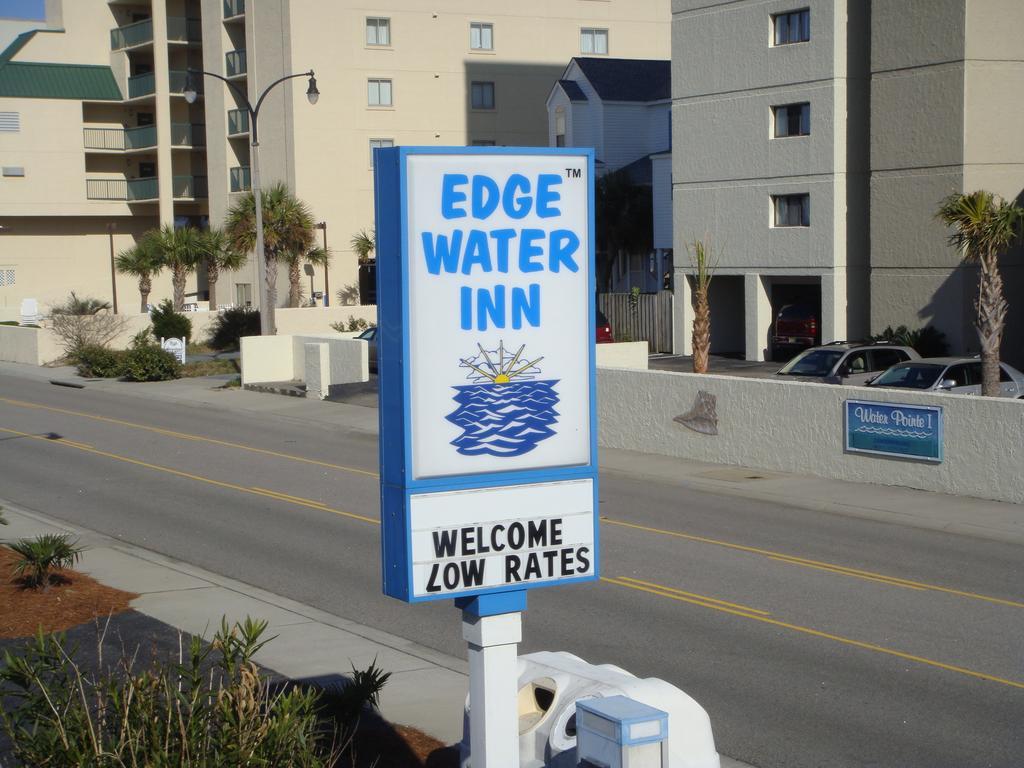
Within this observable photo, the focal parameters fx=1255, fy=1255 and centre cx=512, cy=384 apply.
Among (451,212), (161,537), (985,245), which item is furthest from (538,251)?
(985,245)

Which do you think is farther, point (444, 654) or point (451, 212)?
point (444, 654)

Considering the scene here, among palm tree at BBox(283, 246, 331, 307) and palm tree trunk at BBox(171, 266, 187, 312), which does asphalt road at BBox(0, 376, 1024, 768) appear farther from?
palm tree trunk at BBox(171, 266, 187, 312)

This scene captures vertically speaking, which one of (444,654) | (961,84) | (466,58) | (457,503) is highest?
(466,58)

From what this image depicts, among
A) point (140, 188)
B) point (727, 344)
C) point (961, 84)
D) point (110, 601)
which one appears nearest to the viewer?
point (110, 601)

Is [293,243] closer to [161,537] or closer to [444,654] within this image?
[161,537]

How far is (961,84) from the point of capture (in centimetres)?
3359

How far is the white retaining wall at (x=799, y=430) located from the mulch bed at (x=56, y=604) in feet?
40.4

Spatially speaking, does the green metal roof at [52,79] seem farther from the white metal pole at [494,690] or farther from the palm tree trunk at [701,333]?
the white metal pole at [494,690]

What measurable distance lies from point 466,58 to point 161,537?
4620cm

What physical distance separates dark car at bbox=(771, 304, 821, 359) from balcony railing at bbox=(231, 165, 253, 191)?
1216 inches

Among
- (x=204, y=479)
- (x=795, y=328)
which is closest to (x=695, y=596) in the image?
(x=204, y=479)

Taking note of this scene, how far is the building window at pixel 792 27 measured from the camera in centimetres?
3741

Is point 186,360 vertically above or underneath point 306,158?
underneath

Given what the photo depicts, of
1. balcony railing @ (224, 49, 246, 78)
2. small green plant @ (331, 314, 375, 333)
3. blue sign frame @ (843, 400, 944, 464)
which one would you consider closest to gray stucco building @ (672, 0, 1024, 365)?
small green plant @ (331, 314, 375, 333)
